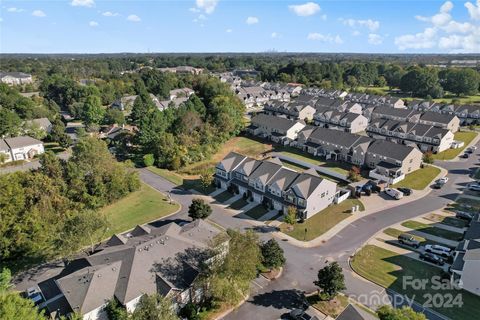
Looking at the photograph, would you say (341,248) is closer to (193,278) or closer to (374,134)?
(193,278)

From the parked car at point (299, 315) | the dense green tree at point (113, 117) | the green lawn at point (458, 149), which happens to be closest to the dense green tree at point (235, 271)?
the parked car at point (299, 315)

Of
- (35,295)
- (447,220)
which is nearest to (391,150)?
(447,220)

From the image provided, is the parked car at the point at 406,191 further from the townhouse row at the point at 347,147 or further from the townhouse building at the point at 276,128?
the townhouse building at the point at 276,128

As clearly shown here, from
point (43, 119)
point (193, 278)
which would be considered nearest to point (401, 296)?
point (193, 278)

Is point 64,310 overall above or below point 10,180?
below

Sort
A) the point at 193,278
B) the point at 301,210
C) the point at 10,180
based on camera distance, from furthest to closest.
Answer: the point at 301,210 → the point at 10,180 → the point at 193,278

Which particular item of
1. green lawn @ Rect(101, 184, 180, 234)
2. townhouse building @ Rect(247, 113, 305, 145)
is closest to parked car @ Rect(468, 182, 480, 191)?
townhouse building @ Rect(247, 113, 305, 145)

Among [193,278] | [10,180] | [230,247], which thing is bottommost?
[193,278]
